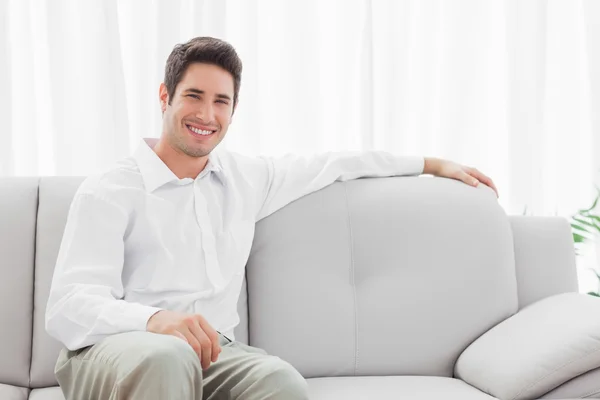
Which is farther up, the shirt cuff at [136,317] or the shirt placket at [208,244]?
the shirt placket at [208,244]

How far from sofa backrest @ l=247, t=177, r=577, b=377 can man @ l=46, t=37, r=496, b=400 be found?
0.09m

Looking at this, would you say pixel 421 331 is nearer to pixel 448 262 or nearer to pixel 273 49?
pixel 448 262

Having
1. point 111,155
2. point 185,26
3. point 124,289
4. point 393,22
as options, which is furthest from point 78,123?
point 393,22

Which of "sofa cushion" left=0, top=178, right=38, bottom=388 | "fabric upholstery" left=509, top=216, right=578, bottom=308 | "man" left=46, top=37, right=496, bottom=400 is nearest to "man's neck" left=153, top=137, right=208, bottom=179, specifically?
"man" left=46, top=37, right=496, bottom=400

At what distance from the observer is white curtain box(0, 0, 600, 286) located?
2.41 meters

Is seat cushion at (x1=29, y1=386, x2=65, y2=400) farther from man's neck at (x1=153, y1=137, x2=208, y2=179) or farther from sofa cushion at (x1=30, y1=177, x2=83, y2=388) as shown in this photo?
man's neck at (x1=153, y1=137, x2=208, y2=179)

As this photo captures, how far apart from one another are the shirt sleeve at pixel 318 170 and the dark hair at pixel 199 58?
0.95 feet

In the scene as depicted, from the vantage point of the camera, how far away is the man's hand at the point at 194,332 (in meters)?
1.35

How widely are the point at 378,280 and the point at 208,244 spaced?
47 cm

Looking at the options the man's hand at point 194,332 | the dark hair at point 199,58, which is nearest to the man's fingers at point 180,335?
the man's hand at point 194,332

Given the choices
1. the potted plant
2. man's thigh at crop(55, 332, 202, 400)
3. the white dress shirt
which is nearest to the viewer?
man's thigh at crop(55, 332, 202, 400)

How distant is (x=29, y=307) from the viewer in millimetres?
1833

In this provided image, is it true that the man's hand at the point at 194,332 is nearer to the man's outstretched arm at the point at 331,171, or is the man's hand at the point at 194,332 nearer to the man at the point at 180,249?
the man at the point at 180,249

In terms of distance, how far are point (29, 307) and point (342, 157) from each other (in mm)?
927
